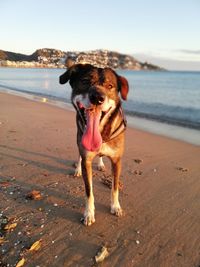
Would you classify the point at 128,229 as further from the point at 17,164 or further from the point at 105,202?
the point at 17,164

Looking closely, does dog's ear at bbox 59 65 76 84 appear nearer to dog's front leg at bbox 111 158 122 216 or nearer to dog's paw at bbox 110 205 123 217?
dog's front leg at bbox 111 158 122 216

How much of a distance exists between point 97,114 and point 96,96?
1.08 ft

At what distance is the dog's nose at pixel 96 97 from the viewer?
366 cm

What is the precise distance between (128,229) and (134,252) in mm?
505

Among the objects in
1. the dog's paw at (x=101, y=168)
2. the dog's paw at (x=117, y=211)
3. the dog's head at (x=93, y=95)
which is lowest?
the dog's paw at (x=101, y=168)

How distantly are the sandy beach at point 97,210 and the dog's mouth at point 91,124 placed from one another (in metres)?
1.10

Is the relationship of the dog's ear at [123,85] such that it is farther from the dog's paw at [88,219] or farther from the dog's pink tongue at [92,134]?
the dog's paw at [88,219]

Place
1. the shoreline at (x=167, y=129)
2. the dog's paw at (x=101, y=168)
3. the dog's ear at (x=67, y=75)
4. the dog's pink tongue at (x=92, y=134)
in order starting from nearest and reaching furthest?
the dog's pink tongue at (x=92, y=134), the dog's ear at (x=67, y=75), the dog's paw at (x=101, y=168), the shoreline at (x=167, y=129)

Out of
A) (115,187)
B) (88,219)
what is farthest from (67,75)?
(88,219)

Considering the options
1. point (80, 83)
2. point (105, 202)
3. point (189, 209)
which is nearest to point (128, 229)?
point (105, 202)

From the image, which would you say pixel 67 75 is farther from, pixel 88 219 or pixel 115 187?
pixel 88 219

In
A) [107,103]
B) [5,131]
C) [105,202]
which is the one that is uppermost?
[107,103]

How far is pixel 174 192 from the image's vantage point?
5.36 meters

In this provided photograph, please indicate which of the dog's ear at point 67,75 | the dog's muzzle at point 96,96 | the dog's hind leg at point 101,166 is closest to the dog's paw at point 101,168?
the dog's hind leg at point 101,166
